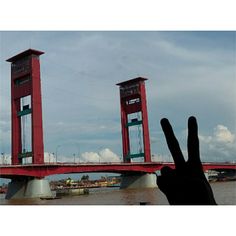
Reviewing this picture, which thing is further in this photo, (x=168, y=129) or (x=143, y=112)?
(x=143, y=112)

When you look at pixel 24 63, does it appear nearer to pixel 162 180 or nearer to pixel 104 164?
pixel 104 164

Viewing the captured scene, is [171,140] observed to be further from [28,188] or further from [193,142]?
[28,188]

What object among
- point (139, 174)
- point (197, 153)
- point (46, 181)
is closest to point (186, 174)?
point (197, 153)

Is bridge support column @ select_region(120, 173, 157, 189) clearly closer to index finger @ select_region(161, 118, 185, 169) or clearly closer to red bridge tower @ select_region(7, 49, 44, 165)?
red bridge tower @ select_region(7, 49, 44, 165)

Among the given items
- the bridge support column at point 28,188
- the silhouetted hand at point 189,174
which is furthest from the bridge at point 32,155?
the silhouetted hand at point 189,174

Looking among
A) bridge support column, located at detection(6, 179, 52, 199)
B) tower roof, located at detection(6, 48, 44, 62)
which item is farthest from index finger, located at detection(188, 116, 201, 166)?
tower roof, located at detection(6, 48, 44, 62)

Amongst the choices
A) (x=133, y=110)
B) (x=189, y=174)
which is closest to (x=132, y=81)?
(x=133, y=110)
